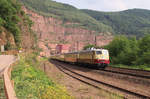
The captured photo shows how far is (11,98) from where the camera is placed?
3.25 m

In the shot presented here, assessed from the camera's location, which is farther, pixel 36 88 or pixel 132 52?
pixel 132 52

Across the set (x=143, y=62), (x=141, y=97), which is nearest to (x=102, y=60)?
(x=143, y=62)

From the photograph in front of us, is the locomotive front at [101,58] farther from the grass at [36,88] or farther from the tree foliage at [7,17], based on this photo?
the tree foliage at [7,17]

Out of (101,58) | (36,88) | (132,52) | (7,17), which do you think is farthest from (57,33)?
(36,88)

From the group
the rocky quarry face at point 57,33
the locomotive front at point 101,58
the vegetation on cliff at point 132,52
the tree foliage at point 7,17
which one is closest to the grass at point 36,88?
the locomotive front at point 101,58

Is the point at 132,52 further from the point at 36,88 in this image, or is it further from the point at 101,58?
the point at 36,88

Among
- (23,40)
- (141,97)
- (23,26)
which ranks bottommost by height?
(141,97)

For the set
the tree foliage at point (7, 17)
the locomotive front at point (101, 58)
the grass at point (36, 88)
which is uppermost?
the tree foliage at point (7, 17)

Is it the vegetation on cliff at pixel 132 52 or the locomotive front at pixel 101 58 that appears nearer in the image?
the locomotive front at pixel 101 58

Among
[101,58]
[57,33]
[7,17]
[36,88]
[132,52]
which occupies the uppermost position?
[57,33]

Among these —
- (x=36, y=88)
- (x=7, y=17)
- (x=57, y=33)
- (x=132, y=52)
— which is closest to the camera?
(x=36, y=88)

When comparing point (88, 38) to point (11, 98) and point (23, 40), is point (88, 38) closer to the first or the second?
point (23, 40)

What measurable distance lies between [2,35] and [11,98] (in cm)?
4039

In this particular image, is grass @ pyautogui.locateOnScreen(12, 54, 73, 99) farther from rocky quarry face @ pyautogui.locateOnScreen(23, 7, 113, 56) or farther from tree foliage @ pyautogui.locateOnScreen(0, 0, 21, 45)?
rocky quarry face @ pyautogui.locateOnScreen(23, 7, 113, 56)
